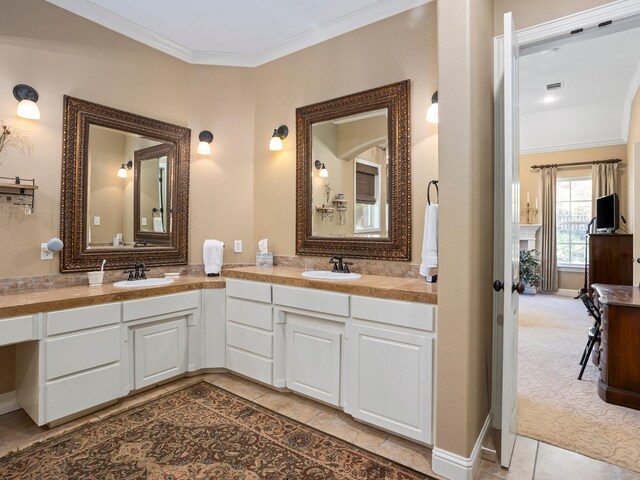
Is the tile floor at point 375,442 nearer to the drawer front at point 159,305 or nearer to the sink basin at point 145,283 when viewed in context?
the drawer front at point 159,305

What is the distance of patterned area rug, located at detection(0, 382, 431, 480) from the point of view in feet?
6.01

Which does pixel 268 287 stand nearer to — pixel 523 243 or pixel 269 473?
pixel 269 473

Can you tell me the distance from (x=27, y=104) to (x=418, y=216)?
2.84m

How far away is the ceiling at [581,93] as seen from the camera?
4.04 m

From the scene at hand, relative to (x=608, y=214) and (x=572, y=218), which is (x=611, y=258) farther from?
(x=572, y=218)

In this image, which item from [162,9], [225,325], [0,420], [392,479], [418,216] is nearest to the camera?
[392,479]

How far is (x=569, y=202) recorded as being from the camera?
7195 millimetres

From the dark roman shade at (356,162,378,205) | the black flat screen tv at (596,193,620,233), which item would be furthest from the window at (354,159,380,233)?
the black flat screen tv at (596,193,620,233)

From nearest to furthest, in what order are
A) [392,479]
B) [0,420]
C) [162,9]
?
[392,479] < [0,420] < [162,9]

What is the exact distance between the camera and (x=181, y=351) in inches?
114

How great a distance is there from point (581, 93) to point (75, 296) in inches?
269

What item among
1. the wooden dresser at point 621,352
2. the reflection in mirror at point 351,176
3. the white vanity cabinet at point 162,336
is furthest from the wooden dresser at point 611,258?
the white vanity cabinet at point 162,336

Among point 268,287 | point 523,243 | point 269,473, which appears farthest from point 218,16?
point 523,243

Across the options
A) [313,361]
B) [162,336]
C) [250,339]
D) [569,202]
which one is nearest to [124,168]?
[162,336]
